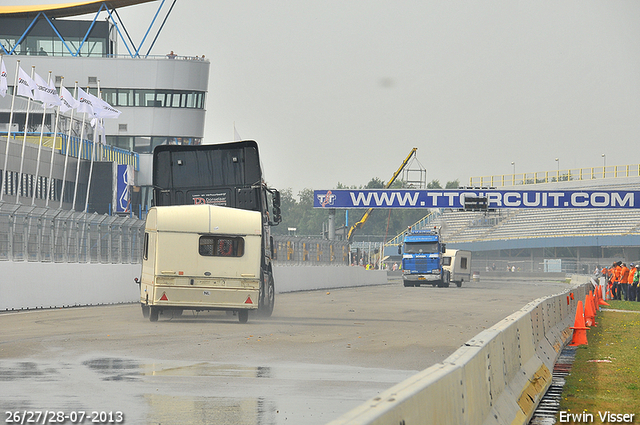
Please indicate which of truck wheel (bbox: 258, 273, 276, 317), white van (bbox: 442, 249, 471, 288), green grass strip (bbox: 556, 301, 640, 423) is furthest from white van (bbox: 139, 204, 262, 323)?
white van (bbox: 442, 249, 471, 288)

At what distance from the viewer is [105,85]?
247 ft

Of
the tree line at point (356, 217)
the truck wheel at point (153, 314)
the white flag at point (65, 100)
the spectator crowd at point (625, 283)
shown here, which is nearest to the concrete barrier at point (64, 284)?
the truck wheel at point (153, 314)

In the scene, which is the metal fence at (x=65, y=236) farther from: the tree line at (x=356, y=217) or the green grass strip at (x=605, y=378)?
the tree line at (x=356, y=217)

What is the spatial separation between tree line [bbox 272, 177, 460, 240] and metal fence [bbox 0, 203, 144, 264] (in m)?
Result: 126

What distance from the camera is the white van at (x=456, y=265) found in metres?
59.6

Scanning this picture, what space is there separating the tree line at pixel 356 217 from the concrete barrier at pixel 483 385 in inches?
5641

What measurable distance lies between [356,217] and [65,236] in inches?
5840

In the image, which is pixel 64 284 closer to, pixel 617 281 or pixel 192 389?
pixel 192 389

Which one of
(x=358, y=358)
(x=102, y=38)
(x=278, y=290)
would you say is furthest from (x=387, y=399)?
(x=102, y=38)

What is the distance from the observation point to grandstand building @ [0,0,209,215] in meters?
72.5

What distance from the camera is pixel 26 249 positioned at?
2331cm

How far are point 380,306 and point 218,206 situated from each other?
10579 millimetres

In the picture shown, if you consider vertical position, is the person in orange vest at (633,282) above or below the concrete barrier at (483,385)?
above

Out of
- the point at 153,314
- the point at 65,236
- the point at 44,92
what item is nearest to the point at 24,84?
the point at 44,92
